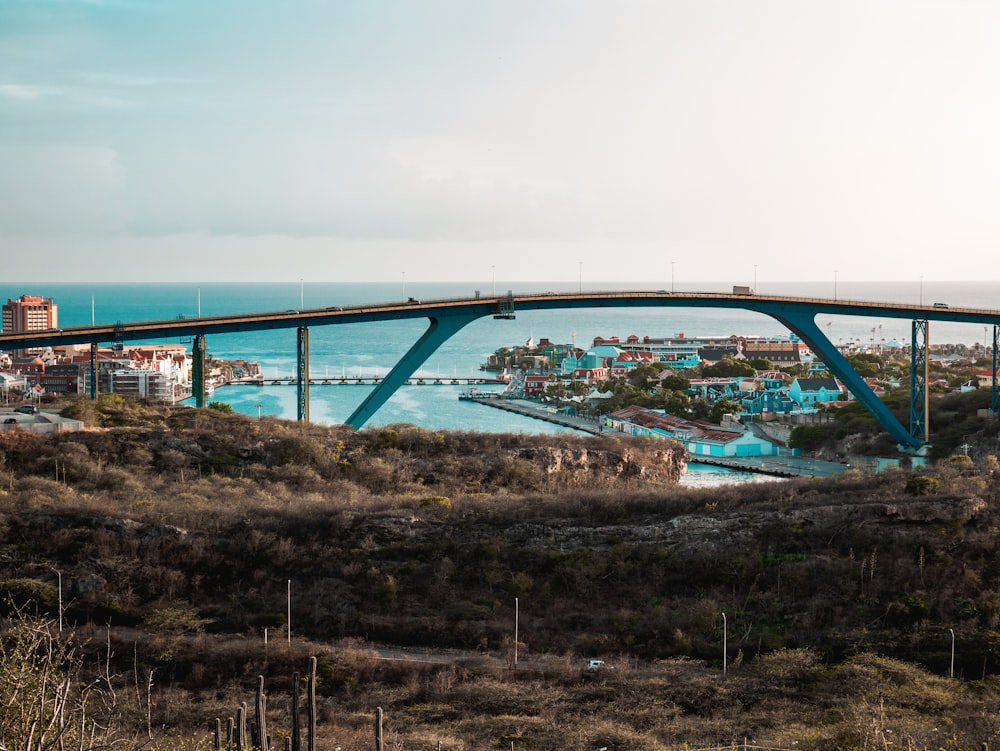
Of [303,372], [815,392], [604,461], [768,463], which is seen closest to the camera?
[604,461]

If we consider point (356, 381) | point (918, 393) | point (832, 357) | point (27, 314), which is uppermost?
point (27, 314)

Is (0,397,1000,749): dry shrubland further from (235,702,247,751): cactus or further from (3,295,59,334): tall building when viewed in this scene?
(3,295,59,334): tall building

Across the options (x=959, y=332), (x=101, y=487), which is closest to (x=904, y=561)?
(x=101, y=487)

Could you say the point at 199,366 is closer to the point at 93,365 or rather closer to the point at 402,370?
the point at 93,365

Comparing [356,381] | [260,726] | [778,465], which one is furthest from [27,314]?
[260,726]

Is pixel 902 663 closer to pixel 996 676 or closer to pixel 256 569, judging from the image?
pixel 996 676

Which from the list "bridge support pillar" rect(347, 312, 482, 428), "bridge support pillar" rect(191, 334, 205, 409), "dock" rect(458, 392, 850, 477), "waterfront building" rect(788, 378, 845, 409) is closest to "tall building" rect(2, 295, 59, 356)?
"dock" rect(458, 392, 850, 477)
